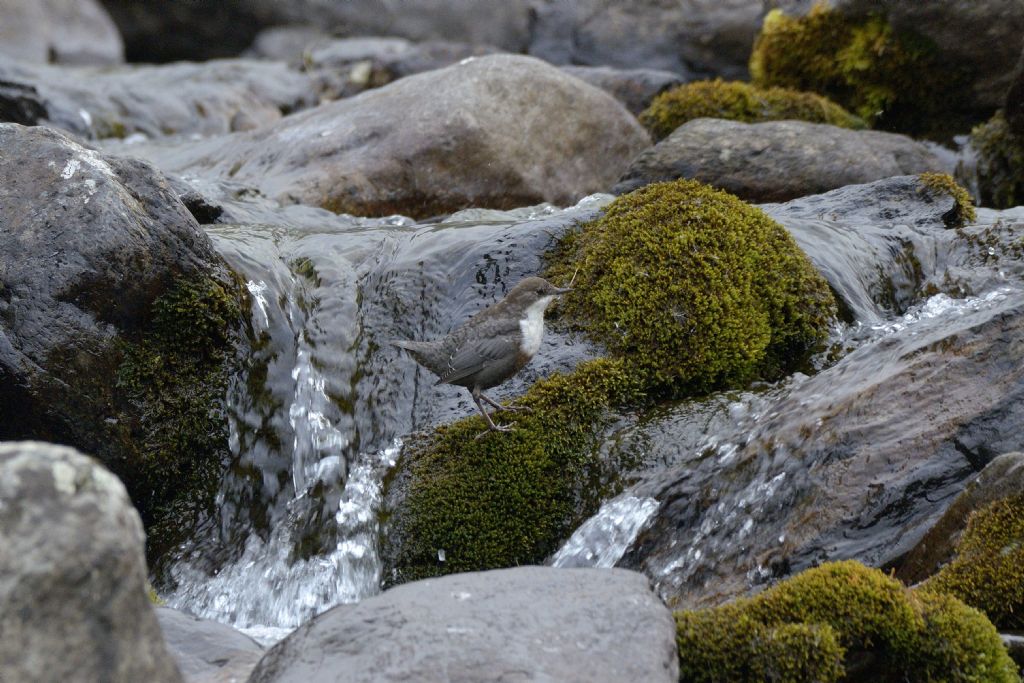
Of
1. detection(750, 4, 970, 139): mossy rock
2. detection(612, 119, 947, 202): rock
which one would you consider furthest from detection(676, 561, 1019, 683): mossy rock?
detection(750, 4, 970, 139): mossy rock

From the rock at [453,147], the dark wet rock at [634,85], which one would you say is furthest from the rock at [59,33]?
the dark wet rock at [634,85]

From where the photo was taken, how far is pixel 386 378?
6.09 meters

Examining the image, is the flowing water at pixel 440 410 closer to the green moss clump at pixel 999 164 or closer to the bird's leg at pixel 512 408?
the bird's leg at pixel 512 408

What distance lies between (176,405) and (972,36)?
8964 mm

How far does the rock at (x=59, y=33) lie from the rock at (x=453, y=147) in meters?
10.0

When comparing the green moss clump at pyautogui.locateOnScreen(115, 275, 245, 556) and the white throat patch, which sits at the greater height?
the white throat patch

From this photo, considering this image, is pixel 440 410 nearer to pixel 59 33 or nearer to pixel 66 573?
pixel 66 573

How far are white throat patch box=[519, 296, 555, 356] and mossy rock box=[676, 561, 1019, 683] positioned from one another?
225 centimetres

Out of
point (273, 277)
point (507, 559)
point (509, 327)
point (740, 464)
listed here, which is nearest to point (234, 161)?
point (273, 277)

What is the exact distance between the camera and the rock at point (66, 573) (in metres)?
2.21

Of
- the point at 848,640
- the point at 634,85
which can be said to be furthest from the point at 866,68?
the point at 848,640

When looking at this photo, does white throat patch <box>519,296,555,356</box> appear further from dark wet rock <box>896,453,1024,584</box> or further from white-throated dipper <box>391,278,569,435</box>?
dark wet rock <box>896,453,1024,584</box>

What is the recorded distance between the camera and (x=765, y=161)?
8586 millimetres

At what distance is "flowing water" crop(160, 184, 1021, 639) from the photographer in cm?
486
